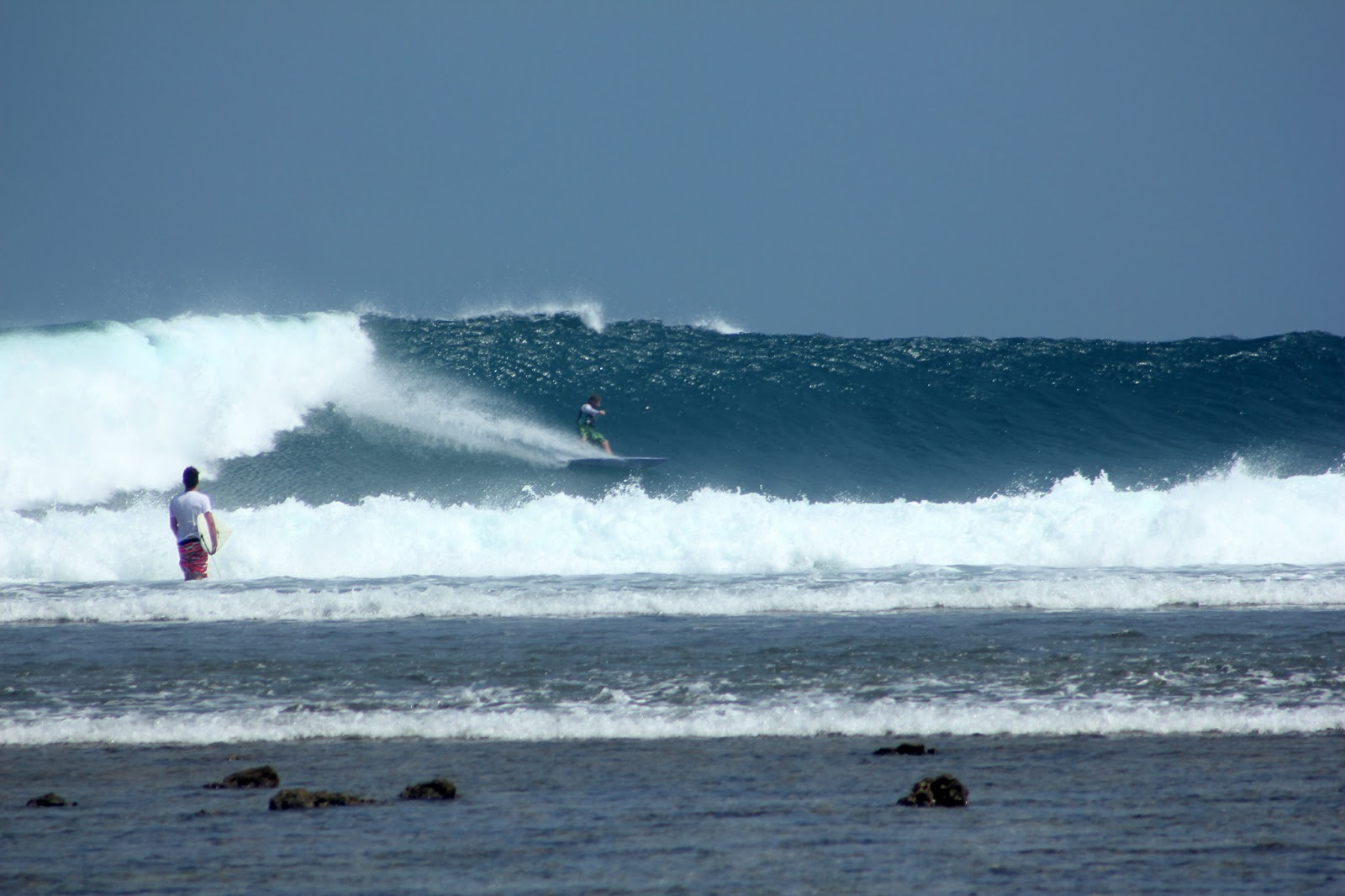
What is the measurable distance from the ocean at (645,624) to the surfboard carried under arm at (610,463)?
0.57 feet

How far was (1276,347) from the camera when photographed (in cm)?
2767

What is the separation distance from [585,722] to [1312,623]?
567 centimetres

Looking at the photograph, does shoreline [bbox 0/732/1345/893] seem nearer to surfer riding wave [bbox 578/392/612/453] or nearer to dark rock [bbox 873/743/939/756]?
dark rock [bbox 873/743/939/756]

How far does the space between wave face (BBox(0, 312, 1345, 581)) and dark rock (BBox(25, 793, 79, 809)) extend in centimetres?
846

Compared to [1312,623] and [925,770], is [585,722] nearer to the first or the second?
[925,770]

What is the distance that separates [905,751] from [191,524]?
323 inches

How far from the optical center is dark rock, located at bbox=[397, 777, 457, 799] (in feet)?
14.8

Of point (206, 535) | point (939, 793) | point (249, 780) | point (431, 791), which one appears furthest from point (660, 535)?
point (939, 793)

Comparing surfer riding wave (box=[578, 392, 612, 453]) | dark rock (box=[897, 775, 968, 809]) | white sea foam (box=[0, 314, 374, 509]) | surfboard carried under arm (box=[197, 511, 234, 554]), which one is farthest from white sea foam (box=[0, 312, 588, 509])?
dark rock (box=[897, 775, 968, 809])

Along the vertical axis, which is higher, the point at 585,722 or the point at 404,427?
the point at 404,427

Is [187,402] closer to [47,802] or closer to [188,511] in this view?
[188,511]

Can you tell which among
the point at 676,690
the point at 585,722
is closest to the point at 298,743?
the point at 585,722

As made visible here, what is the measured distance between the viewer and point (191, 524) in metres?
11.2

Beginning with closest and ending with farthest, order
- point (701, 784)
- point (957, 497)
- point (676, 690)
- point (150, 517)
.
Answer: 1. point (701, 784)
2. point (676, 690)
3. point (150, 517)
4. point (957, 497)
